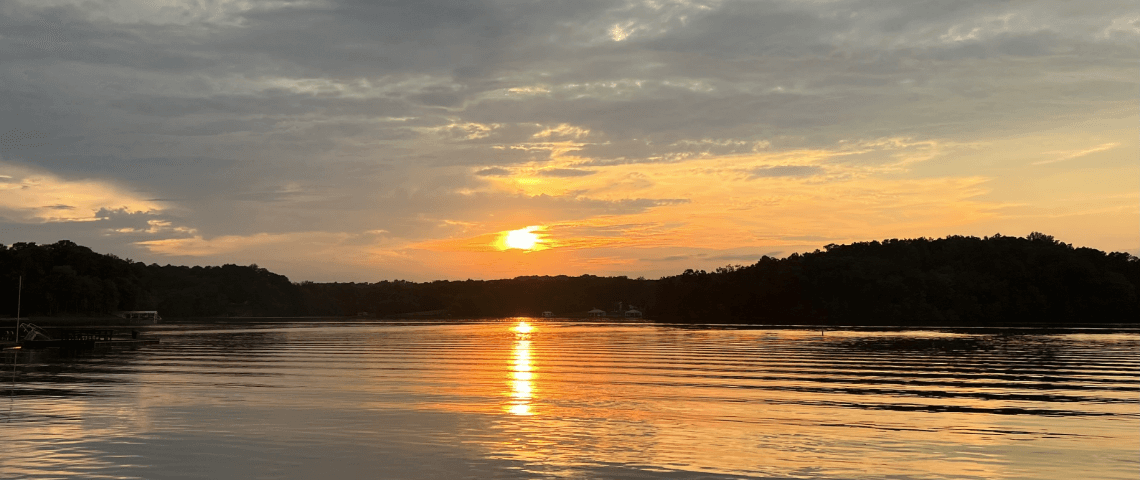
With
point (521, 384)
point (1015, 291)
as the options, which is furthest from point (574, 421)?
point (1015, 291)

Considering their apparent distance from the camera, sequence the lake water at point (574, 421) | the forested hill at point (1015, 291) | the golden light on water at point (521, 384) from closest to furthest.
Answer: the lake water at point (574, 421) < the golden light on water at point (521, 384) < the forested hill at point (1015, 291)

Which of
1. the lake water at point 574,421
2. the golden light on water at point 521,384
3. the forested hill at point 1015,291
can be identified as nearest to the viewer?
the lake water at point 574,421

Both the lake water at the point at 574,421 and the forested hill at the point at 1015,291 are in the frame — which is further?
the forested hill at the point at 1015,291

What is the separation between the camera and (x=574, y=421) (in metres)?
27.5

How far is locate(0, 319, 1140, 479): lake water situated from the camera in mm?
20016

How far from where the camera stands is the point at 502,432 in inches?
989

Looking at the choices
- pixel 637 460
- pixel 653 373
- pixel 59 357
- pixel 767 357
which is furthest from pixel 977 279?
pixel 637 460

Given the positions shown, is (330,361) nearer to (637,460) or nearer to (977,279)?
(637,460)

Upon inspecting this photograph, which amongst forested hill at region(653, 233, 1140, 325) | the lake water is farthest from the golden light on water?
forested hill at region(653, 233, 1140, 325)

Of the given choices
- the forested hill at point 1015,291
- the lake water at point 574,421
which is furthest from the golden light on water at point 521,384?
the forested hill at point 1015,291

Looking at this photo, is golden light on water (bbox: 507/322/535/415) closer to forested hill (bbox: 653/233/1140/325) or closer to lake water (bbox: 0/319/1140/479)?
lake water (bbox: 0/319/1140/479)

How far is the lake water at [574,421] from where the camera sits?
20.0 metres

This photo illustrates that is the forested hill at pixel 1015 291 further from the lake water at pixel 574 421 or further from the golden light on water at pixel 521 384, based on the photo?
the lake water at pixel 574 421

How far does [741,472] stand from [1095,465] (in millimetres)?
8466
